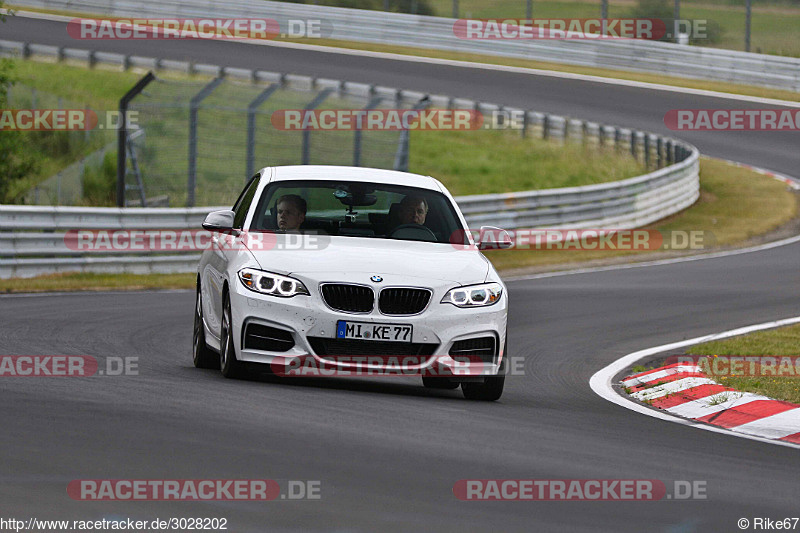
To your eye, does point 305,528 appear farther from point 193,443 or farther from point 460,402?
point 460,402

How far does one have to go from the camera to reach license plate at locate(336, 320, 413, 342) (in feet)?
28.6

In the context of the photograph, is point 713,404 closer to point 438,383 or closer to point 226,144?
point 438,383

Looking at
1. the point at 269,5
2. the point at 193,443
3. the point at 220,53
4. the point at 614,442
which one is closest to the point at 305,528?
the point at 193,443

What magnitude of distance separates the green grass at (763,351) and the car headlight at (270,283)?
3.60 meters

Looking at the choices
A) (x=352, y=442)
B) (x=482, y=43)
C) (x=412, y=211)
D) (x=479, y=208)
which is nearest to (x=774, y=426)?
(x=412, y=211)

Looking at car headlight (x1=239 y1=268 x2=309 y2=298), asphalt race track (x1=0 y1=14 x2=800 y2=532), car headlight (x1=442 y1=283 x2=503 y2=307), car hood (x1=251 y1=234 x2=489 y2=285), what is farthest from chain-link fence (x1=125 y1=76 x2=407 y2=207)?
car headlight (x1=442 y1=283 x2=503 y2=307)

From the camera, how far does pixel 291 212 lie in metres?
9.76

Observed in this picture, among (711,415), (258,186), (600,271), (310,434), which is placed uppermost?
(258,186)

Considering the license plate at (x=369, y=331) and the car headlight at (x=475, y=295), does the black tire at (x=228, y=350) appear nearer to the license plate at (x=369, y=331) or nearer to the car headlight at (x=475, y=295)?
the license plate at (x=369, y=331)

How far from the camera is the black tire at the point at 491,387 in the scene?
9266 mm

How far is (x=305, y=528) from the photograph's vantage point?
5.25 m

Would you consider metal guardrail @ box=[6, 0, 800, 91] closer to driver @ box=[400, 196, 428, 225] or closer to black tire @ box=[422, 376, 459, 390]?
driver @ box=[400, 196, 428, 225]

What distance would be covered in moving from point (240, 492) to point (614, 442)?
259 cm

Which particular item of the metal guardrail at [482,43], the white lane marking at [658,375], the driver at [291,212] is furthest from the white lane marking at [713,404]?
the metal guardrail at [482,43]
